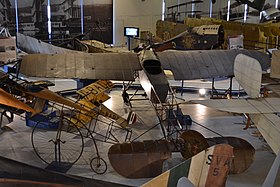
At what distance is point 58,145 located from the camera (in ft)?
20.1

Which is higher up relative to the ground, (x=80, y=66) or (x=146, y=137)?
(x=80, y=66)

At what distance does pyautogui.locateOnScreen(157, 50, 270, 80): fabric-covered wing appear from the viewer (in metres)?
8.30

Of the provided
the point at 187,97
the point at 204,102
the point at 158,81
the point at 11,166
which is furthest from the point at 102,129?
the point at 204,102

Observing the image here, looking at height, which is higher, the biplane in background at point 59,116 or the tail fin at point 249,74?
the tail fin at point 249,74

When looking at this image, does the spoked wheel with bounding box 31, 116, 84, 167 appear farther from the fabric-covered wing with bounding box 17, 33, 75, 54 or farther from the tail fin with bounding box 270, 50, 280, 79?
the tail fin with bounding box 270, 50, 280, 79

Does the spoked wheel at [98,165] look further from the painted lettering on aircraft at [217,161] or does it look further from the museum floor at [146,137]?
the painted lettering on aircraft at [217,161]

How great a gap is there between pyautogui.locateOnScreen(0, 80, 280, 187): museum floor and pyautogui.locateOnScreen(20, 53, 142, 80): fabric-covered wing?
126 cm

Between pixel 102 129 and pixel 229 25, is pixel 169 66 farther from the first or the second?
pixel 229 25

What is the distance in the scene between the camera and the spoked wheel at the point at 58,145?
20.3ft

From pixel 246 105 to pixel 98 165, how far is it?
2902 mm

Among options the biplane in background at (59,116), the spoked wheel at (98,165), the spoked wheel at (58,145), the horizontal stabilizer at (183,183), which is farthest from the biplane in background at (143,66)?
the horizontal stabilizer at (183,183)

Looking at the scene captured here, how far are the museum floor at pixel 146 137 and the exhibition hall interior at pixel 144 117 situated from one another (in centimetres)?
2

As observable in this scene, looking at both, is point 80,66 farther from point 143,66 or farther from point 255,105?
point 255,105

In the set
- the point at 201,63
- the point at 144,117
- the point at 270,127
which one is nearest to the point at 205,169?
the point at 270,127
